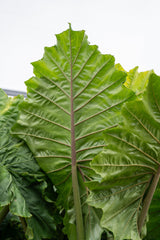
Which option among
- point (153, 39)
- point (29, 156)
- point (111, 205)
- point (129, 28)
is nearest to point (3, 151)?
point (29, 156)

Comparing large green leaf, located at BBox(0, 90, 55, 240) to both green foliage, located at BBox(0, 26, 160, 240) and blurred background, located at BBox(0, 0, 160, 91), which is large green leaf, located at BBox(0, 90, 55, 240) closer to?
green foliage, located at BBox(0, 26, 160, 240)

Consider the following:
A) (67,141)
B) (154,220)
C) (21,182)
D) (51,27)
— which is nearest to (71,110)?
(67,141)

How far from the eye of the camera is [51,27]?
6.56 m

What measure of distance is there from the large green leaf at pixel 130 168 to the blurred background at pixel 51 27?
392cm

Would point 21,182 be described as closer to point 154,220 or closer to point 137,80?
point 154,220

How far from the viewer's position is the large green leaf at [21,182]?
21.3 inches

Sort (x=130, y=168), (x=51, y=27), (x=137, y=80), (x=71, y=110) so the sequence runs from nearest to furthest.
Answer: (x=130, y=168) → (x=71, y=110) → (x=137, y=80) → (x=51, y=27)

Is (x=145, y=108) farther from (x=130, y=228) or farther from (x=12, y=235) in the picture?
(x=12, y=235)

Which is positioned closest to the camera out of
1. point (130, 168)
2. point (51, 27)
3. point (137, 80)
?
point (130, 168)

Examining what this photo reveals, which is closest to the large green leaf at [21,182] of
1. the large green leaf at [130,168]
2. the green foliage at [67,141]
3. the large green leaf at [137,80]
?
the green foliage at [67,141]

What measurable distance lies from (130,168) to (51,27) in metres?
6.65

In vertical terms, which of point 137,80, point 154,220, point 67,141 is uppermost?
point 137,80

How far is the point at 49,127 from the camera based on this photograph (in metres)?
0.66

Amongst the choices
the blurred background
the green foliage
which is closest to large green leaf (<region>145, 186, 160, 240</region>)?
the green foliage
